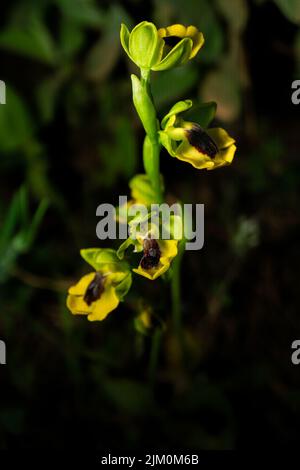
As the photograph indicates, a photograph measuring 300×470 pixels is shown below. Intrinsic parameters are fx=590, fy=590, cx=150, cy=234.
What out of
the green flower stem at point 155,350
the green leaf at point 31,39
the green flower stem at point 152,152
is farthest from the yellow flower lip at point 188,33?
the green leaf at point 31,39

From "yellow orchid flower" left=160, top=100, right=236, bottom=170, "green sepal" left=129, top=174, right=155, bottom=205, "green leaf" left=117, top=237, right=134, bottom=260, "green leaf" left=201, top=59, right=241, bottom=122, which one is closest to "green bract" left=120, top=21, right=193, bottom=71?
"yellow orchid flower" left=160, top=100, right=236, bottom=170


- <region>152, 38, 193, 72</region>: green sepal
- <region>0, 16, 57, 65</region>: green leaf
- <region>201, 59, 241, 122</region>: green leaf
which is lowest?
<region>152, 38, 193, 72</region>: green sepal

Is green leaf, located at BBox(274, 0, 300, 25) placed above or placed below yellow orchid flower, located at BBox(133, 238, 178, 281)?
above

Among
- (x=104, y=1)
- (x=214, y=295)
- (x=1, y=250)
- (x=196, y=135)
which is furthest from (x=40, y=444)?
(x=104, y=1)

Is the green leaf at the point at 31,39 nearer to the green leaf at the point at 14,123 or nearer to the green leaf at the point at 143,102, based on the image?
the green leaf at the point at 14,123

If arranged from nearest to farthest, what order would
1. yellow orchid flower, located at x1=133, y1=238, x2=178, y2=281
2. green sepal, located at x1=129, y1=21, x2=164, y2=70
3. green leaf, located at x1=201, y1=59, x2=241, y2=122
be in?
1. green sepal, located at x1=129, y1=21, x2=164, y2=70
2. yellow orchid flower, located at x1=133, y1=238, x2=178, y2=281
3. green leaf, located at x1=201, y1=59, x2=241, y2=122

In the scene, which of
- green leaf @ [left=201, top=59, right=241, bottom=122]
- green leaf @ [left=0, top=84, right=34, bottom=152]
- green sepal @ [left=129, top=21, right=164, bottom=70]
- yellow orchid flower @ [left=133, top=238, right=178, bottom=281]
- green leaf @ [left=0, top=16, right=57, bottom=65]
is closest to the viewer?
green sepal @ [left=129, top=21, right=164, bottom=70]

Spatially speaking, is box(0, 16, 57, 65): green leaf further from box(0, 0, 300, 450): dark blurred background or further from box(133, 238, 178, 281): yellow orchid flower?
box(133, 238, 178, 281): yellow orchid flower
